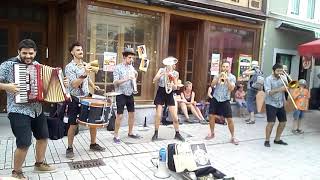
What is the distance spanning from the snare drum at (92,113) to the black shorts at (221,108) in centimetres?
227

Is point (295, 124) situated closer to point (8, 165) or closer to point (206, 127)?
point (206, 127)

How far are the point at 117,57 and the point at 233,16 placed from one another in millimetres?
3520

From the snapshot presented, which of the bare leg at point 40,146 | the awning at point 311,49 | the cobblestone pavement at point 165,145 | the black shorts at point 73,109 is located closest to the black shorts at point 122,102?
the cobblestone pavement at point 165,145

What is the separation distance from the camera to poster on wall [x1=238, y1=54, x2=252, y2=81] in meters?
9.54

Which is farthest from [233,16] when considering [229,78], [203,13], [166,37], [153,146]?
[153,146]

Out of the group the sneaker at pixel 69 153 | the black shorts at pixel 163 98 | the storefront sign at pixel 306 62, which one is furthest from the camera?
the storefront sign at pixel 306 62

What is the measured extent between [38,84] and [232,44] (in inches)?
266

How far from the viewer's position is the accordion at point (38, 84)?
364 cm

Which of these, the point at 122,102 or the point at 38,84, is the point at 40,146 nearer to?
the point at 38,84

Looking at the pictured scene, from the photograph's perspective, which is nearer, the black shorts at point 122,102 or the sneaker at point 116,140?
the black shorts at point 122,102

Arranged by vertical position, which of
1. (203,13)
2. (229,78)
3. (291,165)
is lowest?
(291,165)

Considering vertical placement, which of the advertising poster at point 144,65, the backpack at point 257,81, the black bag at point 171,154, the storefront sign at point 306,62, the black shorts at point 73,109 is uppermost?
the storefront sign at point 306,62

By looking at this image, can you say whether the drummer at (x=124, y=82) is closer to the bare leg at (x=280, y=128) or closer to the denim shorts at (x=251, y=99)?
the bare leg at (x=280, y=128)

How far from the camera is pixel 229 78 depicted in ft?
19.7
